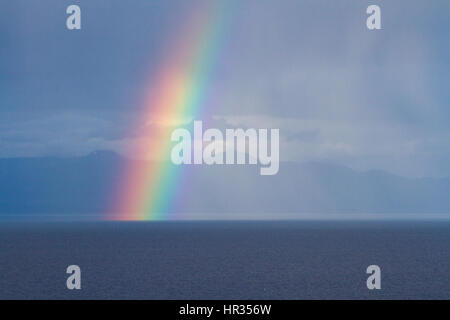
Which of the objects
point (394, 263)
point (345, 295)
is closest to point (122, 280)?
point (345, 295)

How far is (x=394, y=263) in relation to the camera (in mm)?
108000

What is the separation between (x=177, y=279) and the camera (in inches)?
3100

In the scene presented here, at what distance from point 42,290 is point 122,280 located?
1220 centimetres

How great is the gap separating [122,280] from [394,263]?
50209 millimetres

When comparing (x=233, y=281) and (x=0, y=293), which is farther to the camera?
(x=233, y=281)
